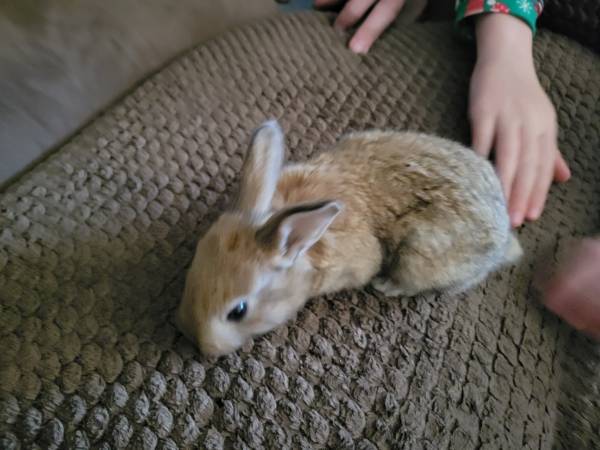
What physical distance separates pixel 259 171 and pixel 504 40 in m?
0.66

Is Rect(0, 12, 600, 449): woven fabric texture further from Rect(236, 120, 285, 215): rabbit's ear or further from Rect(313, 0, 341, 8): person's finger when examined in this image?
Rect(313, 0, 341, 8): person's finger

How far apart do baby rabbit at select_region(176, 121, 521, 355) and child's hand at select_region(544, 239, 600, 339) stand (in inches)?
4.2

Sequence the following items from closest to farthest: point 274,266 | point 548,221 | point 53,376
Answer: point 53,376 → point 274,266 → point 548,221

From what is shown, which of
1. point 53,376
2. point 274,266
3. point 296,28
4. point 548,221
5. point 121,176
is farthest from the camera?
point 296,28

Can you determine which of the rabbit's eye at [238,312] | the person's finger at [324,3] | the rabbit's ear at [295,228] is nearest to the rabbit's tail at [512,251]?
the rabbit's ear at [295,228]

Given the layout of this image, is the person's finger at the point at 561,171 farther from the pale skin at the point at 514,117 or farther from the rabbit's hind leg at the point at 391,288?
the rabbit's hind leg at the point at 391,288

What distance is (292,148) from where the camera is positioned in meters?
0.97

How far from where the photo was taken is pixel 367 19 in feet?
3.71

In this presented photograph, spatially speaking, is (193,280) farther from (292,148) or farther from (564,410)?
(564,410)

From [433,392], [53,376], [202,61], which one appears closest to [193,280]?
[53,376]

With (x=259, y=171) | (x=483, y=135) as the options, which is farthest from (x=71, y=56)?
(x=483, y=135)

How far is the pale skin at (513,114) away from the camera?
3.06 ft

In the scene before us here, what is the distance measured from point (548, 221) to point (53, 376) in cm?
86

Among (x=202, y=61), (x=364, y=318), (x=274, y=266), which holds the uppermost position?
(x=202, y=61)
